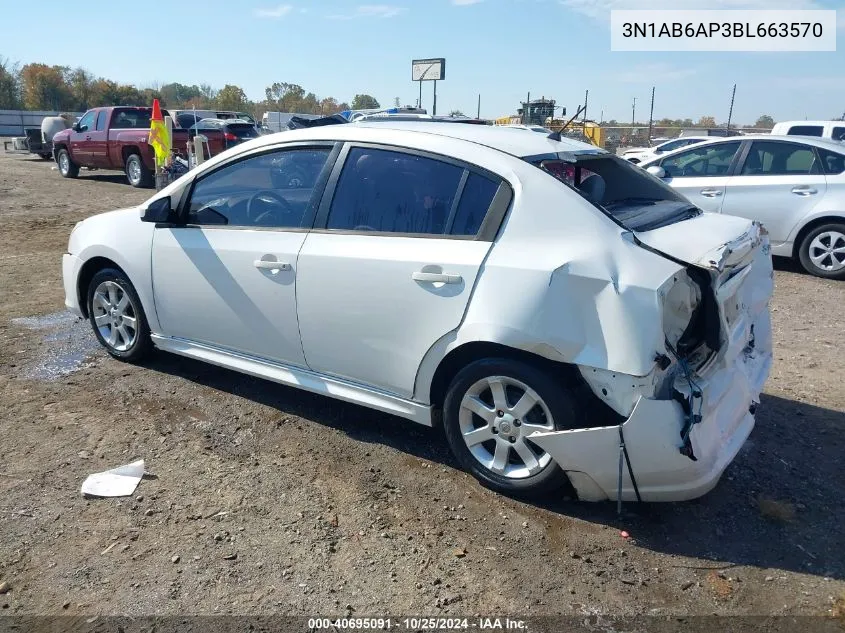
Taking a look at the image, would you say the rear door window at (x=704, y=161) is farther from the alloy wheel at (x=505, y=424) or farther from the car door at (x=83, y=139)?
the car door at (x=83, y=139)

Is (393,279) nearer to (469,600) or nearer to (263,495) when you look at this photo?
(263,495)

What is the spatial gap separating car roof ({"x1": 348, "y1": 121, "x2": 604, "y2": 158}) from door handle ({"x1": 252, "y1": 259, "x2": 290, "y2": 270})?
3.00 ft

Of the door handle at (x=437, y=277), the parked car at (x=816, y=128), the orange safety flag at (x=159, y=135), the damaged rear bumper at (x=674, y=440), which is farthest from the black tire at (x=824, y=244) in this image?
the orange safety flag at (x=159, y=135)

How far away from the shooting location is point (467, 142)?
3.52 m

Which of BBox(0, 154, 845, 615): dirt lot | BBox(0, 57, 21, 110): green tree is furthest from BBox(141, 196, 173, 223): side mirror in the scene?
BBox(0, 57, 21, 110): green tree

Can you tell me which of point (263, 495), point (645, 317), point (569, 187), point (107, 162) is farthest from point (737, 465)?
point (107, 162)

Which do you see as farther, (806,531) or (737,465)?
(737,465)

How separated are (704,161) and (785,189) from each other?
1.08 m

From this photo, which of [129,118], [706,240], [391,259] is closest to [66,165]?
[129,118]

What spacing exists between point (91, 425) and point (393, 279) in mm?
2117

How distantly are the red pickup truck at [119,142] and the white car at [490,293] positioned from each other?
13.8m

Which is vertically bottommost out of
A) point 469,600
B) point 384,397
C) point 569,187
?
point 469,600

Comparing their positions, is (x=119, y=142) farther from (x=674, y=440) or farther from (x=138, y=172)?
(x=674, y=440)

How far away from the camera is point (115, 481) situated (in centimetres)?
351
